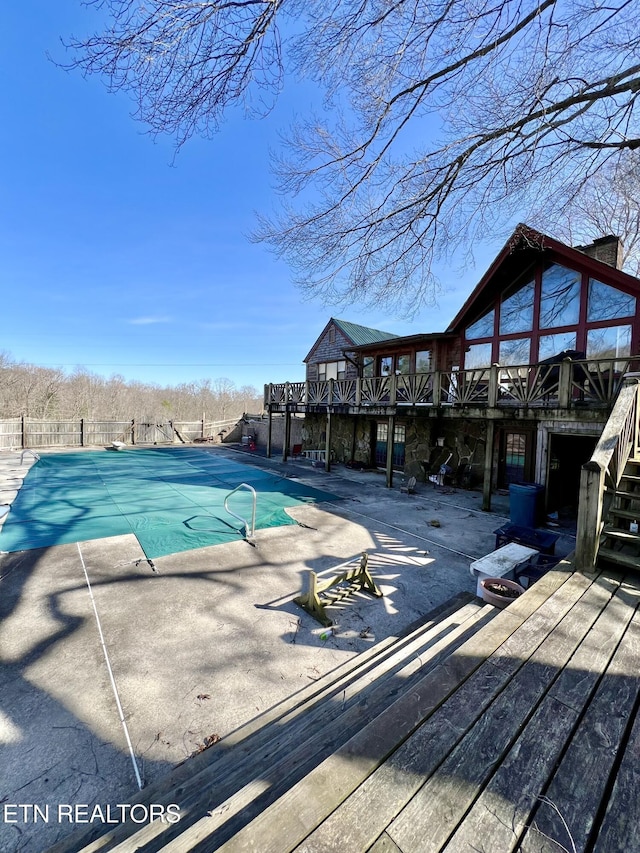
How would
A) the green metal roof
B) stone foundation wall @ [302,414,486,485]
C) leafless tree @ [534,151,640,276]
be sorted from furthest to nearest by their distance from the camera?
the green metal roof, stone foundation wall @ [302,414,486,485], leafless tree @ [534,151,640,276]

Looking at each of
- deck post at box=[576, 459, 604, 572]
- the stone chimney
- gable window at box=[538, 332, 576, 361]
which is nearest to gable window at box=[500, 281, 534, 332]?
gable window at box=[538, 332, 576, 361]

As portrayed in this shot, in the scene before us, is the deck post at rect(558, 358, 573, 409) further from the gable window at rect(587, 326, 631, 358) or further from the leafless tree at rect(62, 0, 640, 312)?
the leafless tree at rect(62, 0, 640, 312)

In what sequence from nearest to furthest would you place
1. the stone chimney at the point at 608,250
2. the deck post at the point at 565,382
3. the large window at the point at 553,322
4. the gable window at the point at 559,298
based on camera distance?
the deck post at the point at 565,382 → the large window at the point at 553,322 → the stone chimney at the point at 608,250 → the gable window at the point at 559,298

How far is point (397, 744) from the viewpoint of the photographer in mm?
1503

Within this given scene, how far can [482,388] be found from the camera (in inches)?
405

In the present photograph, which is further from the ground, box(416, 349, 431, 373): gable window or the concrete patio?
box(416, 349, 431, 373): gable window

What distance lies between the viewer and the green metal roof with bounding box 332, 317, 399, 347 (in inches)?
643

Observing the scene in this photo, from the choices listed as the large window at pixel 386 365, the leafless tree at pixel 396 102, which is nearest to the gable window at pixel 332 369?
the large window at pixel 386 365

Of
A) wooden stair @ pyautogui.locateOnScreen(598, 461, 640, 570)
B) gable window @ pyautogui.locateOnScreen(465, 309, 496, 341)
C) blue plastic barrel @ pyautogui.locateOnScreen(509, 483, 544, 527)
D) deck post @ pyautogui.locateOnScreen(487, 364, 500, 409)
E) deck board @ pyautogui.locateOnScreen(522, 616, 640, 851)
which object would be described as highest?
gable window @ pyautogui.locateOnScreen(465, 309, 496, 341)

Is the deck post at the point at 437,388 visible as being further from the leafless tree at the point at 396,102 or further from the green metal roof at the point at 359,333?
the green metal roof at the point at 359,333

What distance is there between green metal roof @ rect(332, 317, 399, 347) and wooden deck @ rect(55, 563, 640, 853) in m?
14.3

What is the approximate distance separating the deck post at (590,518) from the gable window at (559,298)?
25.4 ft

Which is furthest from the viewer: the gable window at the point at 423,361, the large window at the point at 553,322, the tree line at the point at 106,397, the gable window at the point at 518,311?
the tree line at the point at 106,397

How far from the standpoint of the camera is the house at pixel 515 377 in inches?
314
